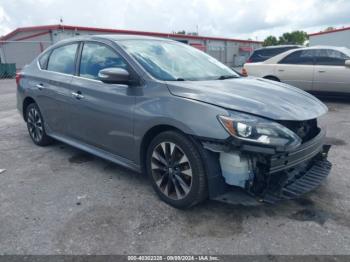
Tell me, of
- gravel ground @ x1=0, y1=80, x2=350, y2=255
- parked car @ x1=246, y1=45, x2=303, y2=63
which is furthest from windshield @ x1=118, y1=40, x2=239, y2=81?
parked car @ x1=246, y1=45, x2=303, y2=63

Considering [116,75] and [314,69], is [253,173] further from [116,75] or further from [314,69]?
[314,69]

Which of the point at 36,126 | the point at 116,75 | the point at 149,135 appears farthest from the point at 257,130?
the point at 36,126

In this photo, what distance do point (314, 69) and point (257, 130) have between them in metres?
6.62

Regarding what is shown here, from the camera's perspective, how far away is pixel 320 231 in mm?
2660

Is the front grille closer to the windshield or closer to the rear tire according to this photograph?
the windshield

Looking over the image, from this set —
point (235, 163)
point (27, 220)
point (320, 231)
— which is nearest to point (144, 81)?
point (235, 163)

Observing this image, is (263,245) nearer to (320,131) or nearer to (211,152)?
(211,152)

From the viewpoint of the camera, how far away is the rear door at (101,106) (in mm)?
3332

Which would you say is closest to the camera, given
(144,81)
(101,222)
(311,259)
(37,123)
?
(311,259)

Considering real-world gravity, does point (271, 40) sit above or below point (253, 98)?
above

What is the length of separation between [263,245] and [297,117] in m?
1.10

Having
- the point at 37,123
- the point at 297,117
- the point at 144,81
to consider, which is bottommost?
the point at 37,123

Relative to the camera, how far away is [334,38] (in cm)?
2861

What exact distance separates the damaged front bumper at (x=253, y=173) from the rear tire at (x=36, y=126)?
10.4 feet
